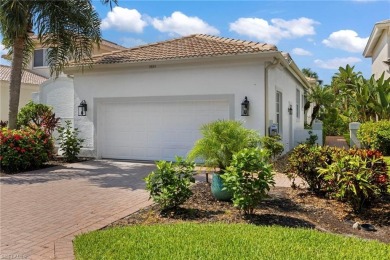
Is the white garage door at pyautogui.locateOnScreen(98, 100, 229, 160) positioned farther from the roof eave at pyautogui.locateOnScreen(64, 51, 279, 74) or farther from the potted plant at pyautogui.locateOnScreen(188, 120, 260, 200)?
the potted plant at pyautogui.locateOnScreen(188, 120, 260, 200)

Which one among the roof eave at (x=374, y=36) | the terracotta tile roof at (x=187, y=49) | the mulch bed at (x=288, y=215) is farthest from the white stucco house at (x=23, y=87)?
the roof eave at (x=374, y=36)

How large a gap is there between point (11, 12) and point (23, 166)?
16.7 feet

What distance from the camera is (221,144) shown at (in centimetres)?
680

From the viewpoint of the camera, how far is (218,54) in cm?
1151

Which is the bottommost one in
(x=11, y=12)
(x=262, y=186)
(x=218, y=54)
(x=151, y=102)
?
(x=262, y=186)

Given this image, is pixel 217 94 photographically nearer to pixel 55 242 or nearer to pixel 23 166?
pixel 23 166

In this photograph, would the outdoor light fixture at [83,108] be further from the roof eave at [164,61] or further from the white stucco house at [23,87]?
the white stucco house at [23,87]

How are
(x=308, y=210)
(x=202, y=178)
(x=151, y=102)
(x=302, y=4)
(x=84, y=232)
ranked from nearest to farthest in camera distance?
(x=84, y=232), (x=308, y=210), (x=202, y=178), (x=302, y=4), (x=151, y=102)

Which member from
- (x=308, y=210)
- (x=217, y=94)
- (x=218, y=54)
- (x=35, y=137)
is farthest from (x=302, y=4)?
(x=35, y=137)

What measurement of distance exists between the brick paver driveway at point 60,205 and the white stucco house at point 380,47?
1383 cm

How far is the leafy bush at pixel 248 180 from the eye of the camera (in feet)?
18.2

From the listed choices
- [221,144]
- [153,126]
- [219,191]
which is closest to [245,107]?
[153,126]

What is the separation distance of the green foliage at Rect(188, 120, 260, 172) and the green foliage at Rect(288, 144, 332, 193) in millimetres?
1120

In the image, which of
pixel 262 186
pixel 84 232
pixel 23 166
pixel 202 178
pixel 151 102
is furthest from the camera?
pixel 151 102
